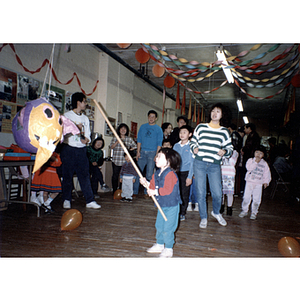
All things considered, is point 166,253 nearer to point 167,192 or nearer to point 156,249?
point 156,249

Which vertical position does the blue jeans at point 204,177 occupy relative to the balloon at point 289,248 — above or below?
above

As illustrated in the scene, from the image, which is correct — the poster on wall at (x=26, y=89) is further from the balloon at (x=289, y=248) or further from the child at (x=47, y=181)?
the balloon at (x=289, y=248)

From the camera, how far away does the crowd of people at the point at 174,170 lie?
6.51ft

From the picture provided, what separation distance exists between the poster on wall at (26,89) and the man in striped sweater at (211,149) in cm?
268

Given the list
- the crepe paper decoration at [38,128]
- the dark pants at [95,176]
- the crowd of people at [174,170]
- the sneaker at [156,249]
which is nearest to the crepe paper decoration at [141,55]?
the crowd of people at [174,170]

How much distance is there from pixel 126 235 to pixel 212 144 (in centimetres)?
130

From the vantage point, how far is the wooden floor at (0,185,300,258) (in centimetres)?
201

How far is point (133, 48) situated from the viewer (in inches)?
227

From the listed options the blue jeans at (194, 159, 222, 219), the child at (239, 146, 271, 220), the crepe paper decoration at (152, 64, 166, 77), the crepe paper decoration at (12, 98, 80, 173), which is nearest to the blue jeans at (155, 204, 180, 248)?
the blue jeans at (194, 159, 222, 219)

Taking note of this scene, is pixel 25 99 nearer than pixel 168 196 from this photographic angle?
No

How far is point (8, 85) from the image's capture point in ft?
11.7
